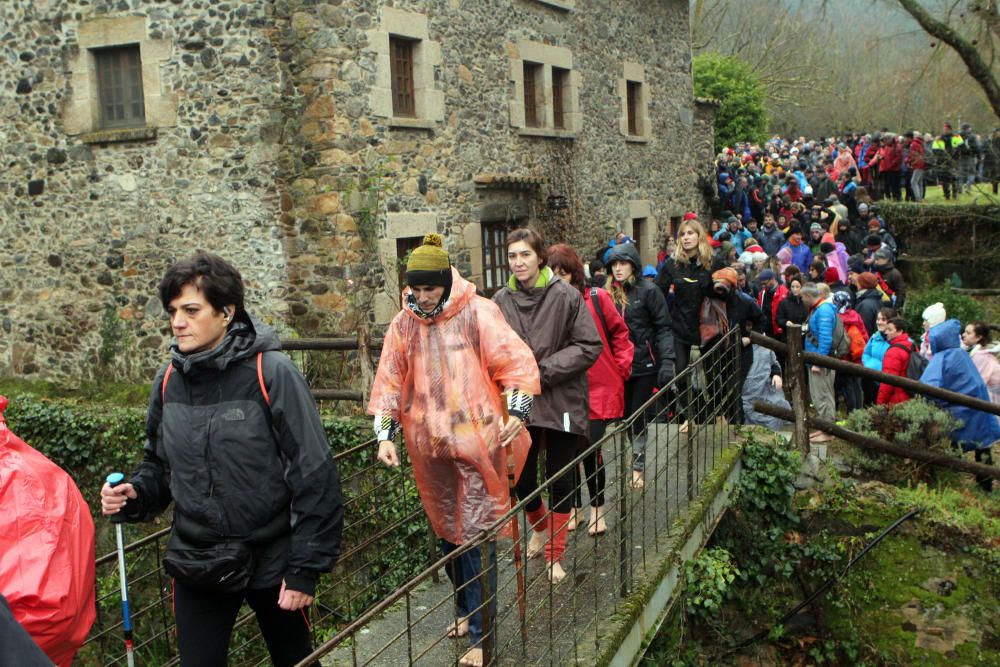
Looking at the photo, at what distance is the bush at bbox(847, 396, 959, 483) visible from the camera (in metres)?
8.12

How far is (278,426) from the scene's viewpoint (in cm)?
381

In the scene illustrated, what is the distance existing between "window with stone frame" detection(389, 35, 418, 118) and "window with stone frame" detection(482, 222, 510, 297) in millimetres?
2368

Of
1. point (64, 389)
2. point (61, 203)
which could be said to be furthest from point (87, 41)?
point (64, 389)

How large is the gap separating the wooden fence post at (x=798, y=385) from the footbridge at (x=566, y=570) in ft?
1.38

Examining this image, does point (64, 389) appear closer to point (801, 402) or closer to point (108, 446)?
point (108, 446)

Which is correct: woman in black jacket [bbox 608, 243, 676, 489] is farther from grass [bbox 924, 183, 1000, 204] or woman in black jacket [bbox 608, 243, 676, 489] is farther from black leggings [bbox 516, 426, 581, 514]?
grass [bbox 924, 183, 1000, 204]

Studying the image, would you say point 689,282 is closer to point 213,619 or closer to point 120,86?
point 213,619

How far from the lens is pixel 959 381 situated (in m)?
8.90

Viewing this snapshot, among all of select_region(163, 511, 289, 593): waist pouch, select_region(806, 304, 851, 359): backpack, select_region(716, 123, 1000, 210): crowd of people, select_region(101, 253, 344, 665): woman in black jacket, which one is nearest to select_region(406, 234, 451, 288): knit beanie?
select_region(101, 253, 344, 665): woman in black jacket

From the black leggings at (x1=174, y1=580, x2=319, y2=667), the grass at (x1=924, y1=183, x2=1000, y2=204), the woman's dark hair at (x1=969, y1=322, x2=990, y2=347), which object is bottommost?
the black leggings at (x1=174, y1=580, x2=319, y2=667)

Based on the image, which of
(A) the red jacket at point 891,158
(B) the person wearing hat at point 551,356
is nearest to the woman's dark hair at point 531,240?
(B) the person wearing hat at point 551,356

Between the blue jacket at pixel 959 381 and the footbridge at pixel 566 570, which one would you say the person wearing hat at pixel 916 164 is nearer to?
the blue jacket at pixel 959 381

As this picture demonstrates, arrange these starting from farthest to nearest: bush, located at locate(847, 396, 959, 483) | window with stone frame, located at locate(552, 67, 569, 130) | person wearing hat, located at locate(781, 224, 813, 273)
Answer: window with stone frame, located at locate(552, 67, 569, 130), person wearing hat, located at locate(781, 224, 813, 273), bush, located at locate(847, 396, 959, 483)

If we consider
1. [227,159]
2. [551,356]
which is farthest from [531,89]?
[551,356]
